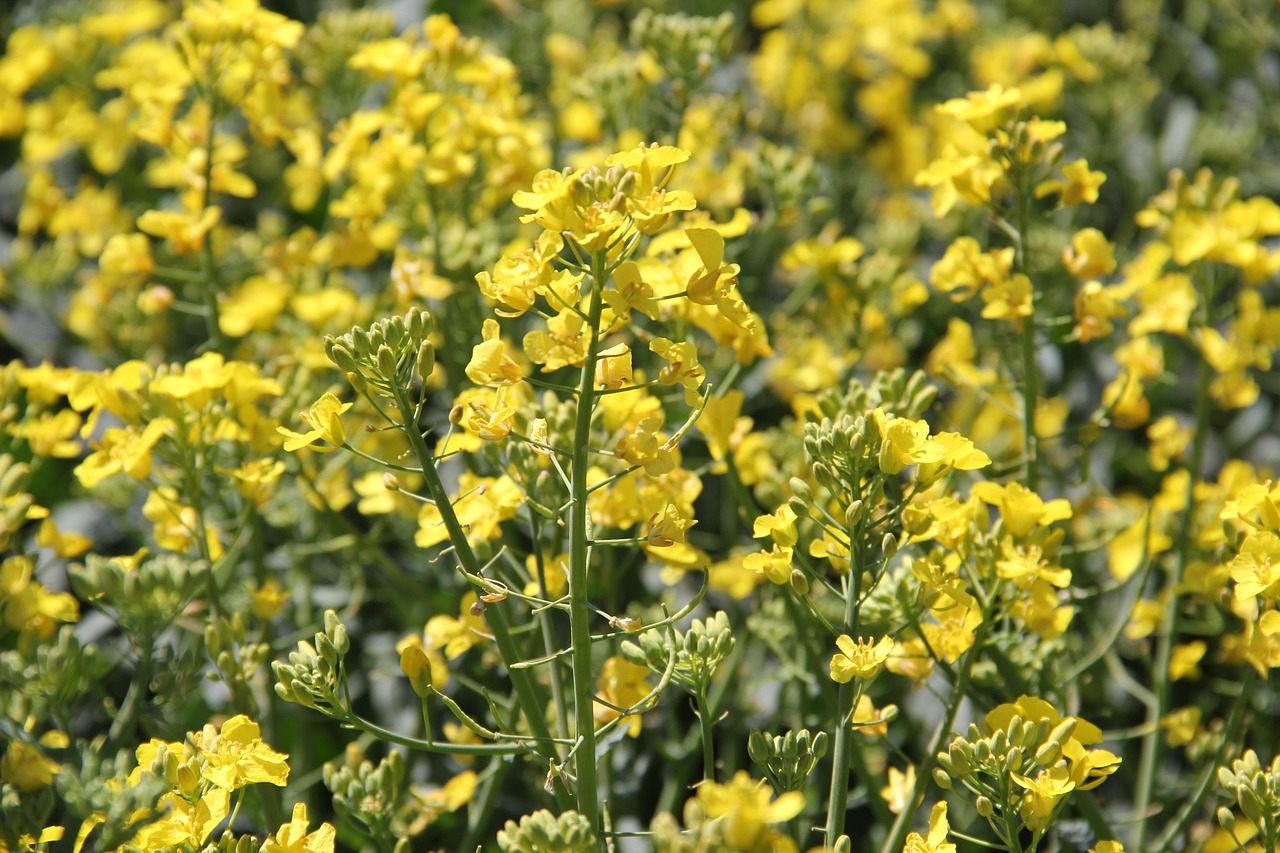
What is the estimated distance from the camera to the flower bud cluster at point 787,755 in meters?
1.57

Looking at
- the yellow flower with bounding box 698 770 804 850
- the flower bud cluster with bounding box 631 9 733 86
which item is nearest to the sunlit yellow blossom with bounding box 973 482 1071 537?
the yellow flower with bounding box 698 770 804 850

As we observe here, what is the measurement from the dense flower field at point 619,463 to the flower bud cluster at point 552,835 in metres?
0.01

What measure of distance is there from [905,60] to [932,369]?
183cm

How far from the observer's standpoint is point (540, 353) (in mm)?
1506

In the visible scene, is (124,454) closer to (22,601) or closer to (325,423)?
(22,601)

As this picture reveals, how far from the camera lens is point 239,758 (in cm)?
160

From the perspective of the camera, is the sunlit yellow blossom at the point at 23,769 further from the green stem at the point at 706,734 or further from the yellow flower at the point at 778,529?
the yellow flower at the point at 778,529

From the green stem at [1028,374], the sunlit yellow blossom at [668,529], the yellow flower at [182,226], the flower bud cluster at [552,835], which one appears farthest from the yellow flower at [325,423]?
the green stem at [1028,374]

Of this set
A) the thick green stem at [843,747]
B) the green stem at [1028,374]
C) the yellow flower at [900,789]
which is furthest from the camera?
the green stem at [1028,374]

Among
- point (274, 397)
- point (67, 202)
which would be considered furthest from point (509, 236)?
point (67, 202)

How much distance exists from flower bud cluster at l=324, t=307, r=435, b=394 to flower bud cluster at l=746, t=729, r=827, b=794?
65cm

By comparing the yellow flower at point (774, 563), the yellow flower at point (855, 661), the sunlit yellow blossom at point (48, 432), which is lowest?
the sunlit yellow blossom at point (48, 432)

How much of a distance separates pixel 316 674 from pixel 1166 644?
1575 mm

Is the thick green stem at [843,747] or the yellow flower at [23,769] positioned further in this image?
the yellow flower at [23,769]
